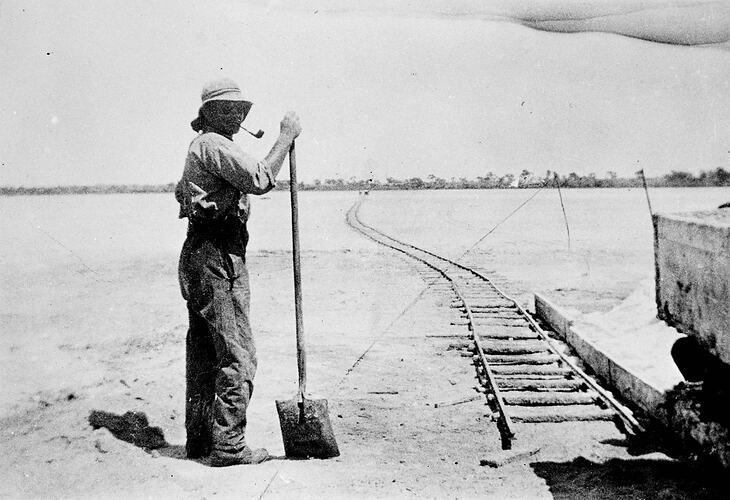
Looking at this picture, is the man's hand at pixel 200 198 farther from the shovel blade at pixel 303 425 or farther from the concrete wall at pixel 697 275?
the concrete wall at pixel 697 275

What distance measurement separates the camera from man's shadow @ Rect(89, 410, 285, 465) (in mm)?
3988

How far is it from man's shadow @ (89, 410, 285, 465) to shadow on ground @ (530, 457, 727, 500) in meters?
1.78

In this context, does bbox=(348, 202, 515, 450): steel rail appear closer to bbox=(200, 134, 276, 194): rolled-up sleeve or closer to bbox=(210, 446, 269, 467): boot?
bbox=(210, 446, 269, 467): boot

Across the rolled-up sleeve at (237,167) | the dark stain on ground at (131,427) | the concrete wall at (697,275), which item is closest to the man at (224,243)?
the rolled-up sleeve at (237,167)

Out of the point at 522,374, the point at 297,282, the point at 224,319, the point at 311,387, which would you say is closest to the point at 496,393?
the point at 522,374

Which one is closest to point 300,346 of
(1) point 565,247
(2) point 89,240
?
(1) point 565,247

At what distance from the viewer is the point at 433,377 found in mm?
6199

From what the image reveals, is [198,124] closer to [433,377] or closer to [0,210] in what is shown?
[433,377]

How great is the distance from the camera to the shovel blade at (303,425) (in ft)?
12.5

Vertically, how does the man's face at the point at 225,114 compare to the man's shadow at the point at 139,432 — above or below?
above

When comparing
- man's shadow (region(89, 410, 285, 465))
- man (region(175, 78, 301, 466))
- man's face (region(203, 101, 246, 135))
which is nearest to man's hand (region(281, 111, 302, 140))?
man (region(175, 78, 301, 466))

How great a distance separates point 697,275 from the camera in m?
3.51

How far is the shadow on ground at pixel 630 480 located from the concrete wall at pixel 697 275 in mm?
820

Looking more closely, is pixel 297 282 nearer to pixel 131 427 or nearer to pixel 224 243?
pixel 224 243
